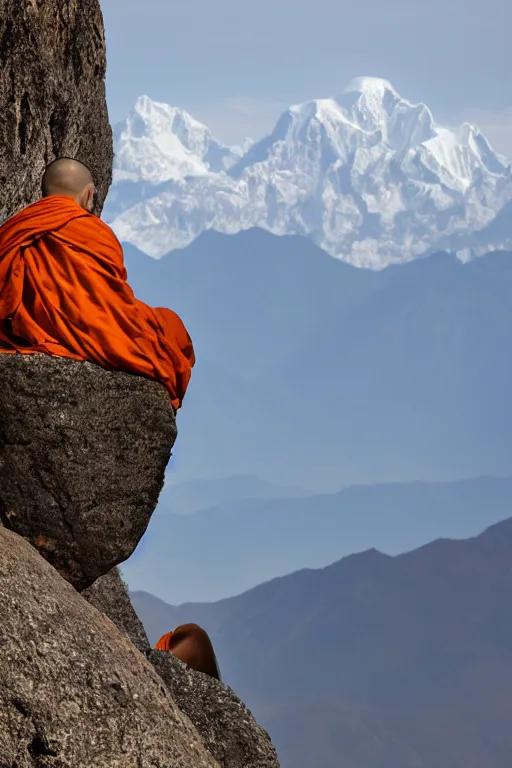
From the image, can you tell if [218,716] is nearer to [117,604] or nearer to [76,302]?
[117,604]

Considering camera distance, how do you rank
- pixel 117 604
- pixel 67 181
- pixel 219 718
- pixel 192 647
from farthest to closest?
pixel 117 604, pixel 192 647, pixel 67 181, pixel 219 718

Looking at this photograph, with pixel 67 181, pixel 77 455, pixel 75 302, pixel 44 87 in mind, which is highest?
pixel 44 87

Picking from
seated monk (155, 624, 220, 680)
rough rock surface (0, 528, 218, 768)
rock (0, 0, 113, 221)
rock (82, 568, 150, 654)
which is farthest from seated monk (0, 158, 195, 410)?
rock (0, 0, 113, 221)

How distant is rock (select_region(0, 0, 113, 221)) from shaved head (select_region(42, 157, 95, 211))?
2233 mm

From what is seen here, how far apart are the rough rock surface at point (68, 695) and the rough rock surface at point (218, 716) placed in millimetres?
1069

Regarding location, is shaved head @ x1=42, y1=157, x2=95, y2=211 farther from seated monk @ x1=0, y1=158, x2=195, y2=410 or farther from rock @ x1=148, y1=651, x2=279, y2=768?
rock @ x1=148, y1=651, x2=279, y2=768

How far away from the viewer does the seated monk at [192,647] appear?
5.93 metres

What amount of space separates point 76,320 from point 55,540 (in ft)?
3.53

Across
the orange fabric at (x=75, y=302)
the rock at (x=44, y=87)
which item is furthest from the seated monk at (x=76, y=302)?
the rock at (x=44, y=87)

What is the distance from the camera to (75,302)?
486 centimetres

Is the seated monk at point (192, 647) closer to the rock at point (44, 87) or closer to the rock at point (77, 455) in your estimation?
the rock at point (77, 455)

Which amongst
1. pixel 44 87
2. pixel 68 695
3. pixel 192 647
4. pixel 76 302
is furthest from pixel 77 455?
pixel 44 87

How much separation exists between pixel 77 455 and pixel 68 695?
1304 mm

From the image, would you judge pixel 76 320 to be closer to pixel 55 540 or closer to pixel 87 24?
pixel 55 540
